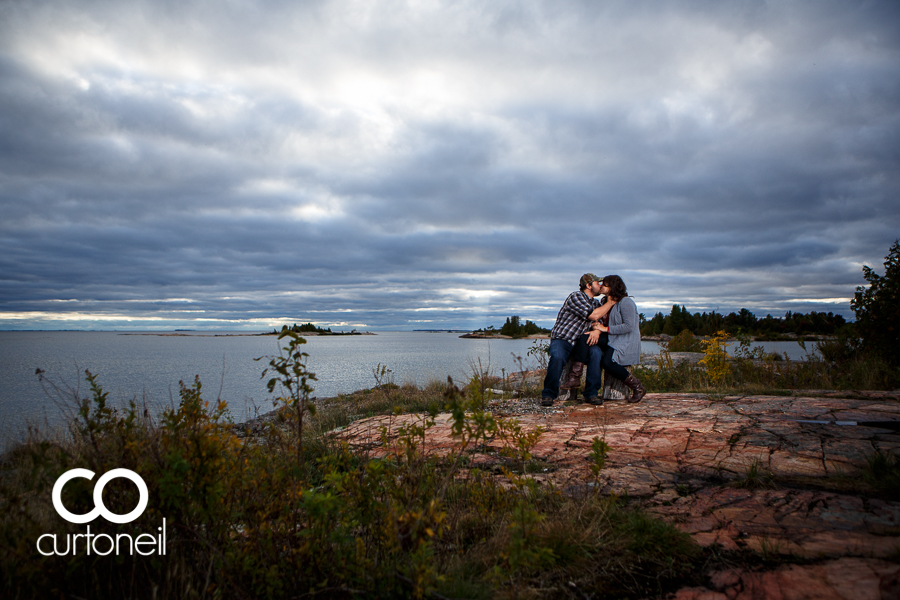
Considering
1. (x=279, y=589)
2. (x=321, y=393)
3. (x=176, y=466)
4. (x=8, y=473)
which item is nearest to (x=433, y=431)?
(x=279, y=589)

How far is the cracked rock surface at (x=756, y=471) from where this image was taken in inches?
86.0

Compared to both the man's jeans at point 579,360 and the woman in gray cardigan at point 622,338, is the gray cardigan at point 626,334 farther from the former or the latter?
the man's jeans at point 579,360

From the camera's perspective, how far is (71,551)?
2084mm

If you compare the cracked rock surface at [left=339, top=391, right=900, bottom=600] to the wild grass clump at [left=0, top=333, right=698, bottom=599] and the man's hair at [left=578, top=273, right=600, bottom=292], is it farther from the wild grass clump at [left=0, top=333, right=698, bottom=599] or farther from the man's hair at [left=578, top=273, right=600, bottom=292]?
the man's hair at [left=578, top=273, right=600, bottom=292]

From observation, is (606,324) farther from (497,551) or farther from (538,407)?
(497,551)

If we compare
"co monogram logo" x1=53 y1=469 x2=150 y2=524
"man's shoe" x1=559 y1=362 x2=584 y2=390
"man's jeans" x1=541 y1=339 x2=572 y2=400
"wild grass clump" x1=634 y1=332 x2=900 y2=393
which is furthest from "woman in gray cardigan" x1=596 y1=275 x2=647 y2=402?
"co monogram logo" x1=53 y1=469 x2=150 y2=524

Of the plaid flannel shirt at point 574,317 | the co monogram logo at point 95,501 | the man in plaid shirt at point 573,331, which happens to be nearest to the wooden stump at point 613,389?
the man in plaid shirt at point 573,331

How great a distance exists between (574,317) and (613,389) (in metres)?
1.55

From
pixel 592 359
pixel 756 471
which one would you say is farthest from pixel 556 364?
pixel 756 471

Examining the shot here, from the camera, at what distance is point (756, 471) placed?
135 inches

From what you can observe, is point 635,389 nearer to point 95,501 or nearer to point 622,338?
point 622,338

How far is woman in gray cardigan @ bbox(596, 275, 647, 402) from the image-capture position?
7609 mm

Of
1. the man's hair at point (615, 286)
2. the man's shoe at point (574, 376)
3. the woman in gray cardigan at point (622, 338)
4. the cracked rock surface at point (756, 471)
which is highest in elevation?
the man's hair at point (615, 286)

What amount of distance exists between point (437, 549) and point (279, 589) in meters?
0.87
